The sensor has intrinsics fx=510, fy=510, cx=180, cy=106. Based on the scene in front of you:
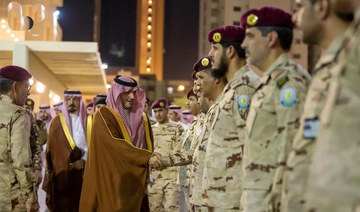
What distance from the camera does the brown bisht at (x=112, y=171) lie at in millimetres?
5355

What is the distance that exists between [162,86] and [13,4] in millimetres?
31441

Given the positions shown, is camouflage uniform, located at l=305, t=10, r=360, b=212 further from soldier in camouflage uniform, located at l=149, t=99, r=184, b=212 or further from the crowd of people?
soldier in camouflage uniform, located at l=149, t=99, r=184, b=212

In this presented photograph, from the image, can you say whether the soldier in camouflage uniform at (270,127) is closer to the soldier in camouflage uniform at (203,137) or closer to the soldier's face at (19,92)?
the soldier in camouflage uniform at (203,137)

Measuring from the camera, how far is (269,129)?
2713 mm

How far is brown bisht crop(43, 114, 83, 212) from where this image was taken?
7.51 meters

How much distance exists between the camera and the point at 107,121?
5.48 meters

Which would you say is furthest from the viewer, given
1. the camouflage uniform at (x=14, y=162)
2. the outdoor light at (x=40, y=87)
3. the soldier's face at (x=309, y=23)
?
the outdoor light at (x=40, y=87)

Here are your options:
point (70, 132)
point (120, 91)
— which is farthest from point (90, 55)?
point (120, 91)

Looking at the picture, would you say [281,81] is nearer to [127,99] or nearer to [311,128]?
[311,128]

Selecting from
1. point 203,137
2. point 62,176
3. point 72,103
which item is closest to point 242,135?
point 203,137

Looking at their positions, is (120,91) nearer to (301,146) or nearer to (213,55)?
(213,55)

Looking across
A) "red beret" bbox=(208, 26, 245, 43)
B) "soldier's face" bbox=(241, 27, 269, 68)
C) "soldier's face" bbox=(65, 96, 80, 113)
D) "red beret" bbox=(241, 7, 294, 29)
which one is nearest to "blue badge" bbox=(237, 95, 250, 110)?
"soldier's face" bbox=(241, 27, 269, 68)

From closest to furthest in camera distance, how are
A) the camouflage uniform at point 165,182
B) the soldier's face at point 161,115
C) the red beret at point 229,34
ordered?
the red beret at point 229,34 → the camouflage uniform at point 165,182 → the soldier's face at point 161,115

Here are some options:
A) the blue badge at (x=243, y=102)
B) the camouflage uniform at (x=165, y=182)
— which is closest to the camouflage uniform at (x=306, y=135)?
the blue badge at (x=243, y=102)
